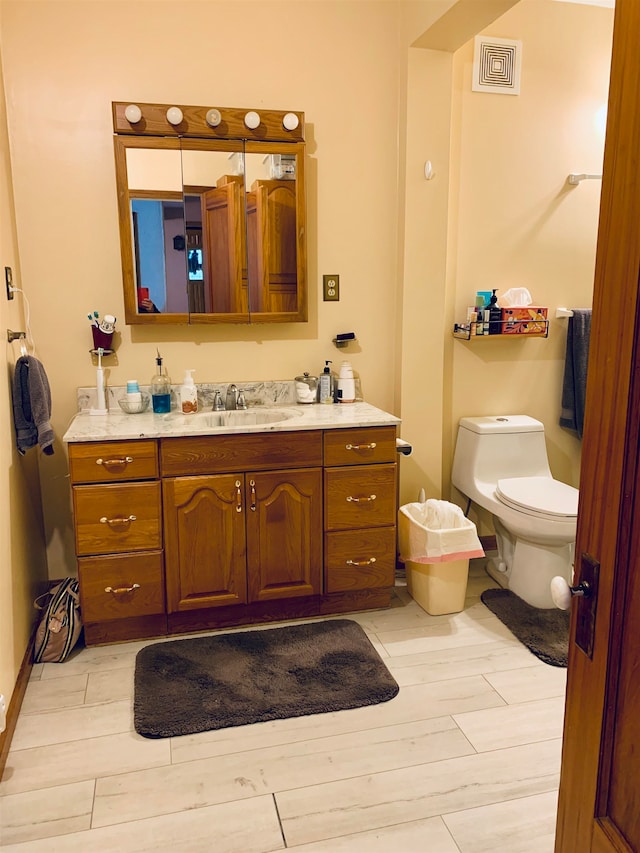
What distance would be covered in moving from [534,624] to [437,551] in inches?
19.6

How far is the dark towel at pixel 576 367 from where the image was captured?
327cm

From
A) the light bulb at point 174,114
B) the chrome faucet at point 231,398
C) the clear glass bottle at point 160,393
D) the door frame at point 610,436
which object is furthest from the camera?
the chrome faucet at point 231,398

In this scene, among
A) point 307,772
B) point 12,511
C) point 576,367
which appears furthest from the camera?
point 576,367

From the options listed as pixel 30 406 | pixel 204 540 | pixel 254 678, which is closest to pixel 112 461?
pixel 30 406

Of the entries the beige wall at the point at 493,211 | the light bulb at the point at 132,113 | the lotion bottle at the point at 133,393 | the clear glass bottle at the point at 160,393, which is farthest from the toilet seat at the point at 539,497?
the light bulb at the point at 132,113

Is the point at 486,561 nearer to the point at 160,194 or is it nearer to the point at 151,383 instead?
the point at 151,383

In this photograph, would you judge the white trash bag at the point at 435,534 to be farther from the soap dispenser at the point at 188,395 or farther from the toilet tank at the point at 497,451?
the soap dispenser at the point at 188,395

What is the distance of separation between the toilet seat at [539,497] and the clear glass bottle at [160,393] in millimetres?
1521

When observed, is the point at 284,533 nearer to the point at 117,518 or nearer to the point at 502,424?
the point at 117,518

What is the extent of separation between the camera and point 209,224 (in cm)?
278

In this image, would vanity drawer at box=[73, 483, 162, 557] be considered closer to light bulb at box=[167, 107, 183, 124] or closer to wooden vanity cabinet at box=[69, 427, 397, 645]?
wooden vanity cabinet at box=[69, 427, 397, 645]

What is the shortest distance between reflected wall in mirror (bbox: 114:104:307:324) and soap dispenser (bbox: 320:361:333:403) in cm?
33

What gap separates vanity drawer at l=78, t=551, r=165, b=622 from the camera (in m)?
2.50

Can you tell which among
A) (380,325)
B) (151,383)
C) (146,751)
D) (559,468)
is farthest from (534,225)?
(146,751)
